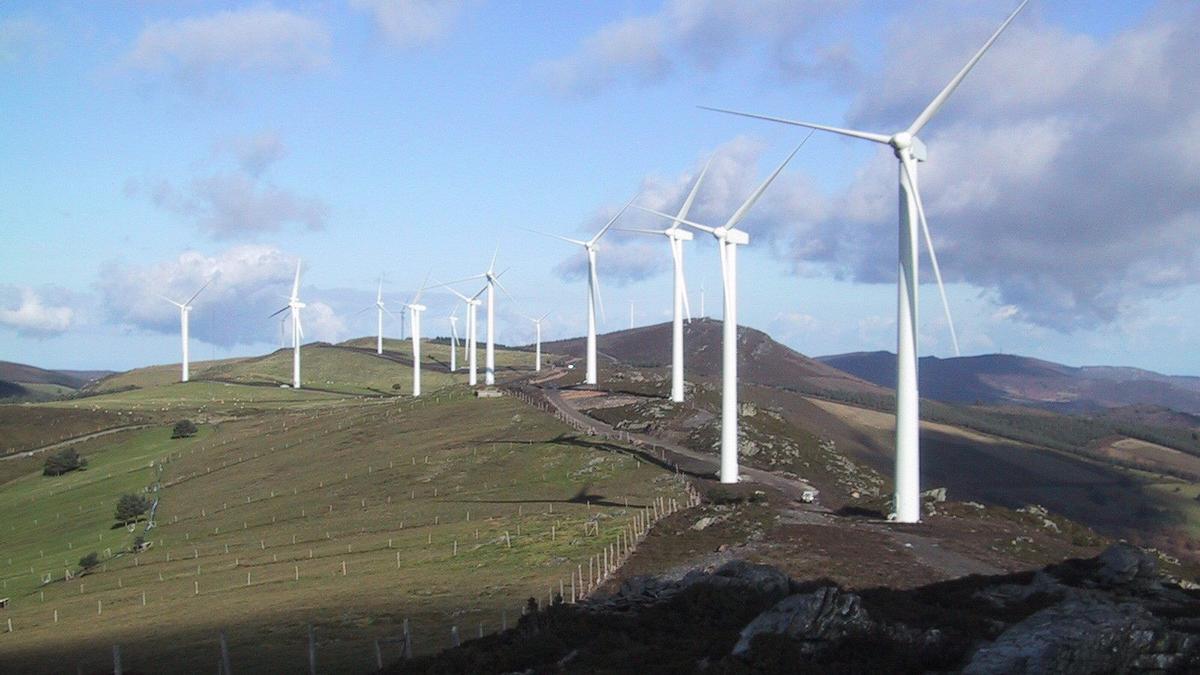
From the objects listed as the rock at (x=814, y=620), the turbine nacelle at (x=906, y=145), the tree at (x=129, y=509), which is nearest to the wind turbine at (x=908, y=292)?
the turbine nacelle at (x=906, y=145)

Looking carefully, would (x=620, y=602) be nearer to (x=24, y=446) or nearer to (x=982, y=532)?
(x=982, y=532)

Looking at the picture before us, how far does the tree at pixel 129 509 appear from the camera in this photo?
107 meters

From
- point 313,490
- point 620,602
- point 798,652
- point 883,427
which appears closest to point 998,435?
point 883,427

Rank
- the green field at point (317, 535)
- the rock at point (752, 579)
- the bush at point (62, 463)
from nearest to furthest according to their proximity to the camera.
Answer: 1. the rock at point (752, 579)
2. the green field at point (317, 535)
3. the bush at point (62, 463)

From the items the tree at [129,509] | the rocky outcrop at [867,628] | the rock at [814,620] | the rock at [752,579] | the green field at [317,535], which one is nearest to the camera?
the rocky outcrop at [867,628]

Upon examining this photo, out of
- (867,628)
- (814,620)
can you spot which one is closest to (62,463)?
(814,620)

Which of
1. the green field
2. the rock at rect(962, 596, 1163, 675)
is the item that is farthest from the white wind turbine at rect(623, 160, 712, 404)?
the rock at rect(962, 596, 1163, 675)

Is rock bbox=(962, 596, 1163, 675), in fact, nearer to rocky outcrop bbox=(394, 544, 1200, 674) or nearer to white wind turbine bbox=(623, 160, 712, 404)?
rocky outcrop bbox=(394, 544, 1200, 674)

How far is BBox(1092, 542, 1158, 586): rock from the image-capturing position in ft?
139

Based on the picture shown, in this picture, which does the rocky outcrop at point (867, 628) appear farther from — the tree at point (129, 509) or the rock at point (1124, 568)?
the tree at point (129, 509)

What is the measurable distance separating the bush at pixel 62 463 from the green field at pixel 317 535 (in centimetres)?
178

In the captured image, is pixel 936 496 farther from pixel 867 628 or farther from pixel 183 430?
pixel 183 430

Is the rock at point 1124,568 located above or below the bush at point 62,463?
above

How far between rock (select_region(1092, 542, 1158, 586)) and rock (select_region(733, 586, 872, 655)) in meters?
17.3
